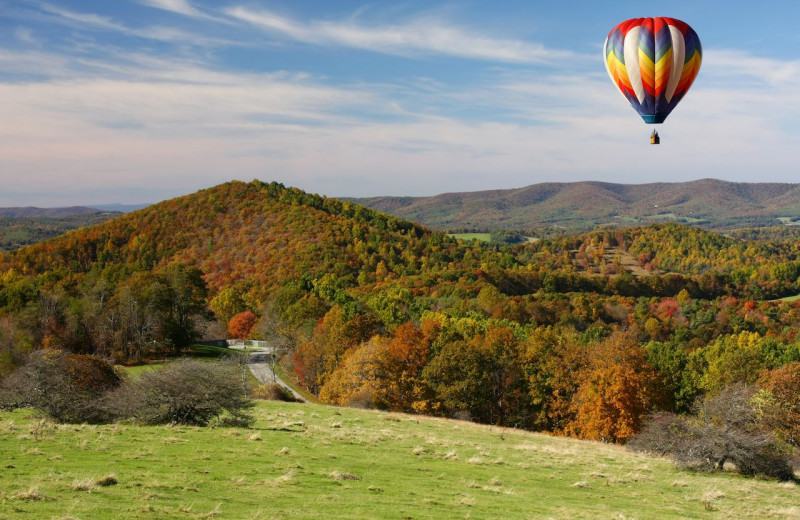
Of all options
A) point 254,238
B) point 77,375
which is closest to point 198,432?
point 77,375

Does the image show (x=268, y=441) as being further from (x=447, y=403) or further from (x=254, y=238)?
(x=254, y=238)

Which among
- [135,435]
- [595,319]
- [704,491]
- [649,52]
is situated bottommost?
[595,319]

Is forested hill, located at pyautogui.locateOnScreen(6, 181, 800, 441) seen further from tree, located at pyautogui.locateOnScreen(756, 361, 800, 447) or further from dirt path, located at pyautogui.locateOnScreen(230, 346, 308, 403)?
dirt path, located at pyautogui.locateOnScreen(230, 346, 308, 403)

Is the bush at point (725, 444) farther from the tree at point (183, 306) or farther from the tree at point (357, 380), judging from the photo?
the tree at point (183, 306)

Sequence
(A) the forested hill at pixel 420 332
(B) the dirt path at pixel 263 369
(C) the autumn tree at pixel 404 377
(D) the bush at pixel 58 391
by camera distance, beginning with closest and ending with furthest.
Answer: (D) the bush at pixel 58 391, (A) the forested hill at pixel 420 332, (C) the autumn tree at pixel 404 377, (B) the dirt path at pixel 263 369

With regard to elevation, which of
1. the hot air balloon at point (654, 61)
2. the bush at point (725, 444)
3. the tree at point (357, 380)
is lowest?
the tree at point (357, 380)

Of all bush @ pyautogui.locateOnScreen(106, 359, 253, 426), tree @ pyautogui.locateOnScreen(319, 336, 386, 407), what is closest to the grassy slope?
bush @ pyautogui.locateOnScreen(106, 359, 253, 426)

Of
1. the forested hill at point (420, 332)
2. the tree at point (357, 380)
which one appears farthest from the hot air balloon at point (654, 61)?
the tree at point (357, 380)

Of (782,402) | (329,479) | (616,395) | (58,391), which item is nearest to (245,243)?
(616,395)
